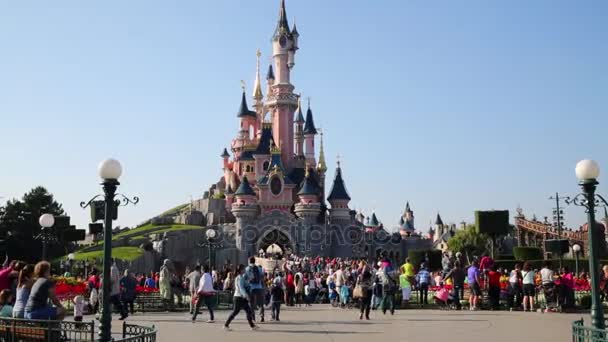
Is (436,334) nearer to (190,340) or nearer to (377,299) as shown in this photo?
(190,340)

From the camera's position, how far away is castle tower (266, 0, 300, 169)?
70688 mm

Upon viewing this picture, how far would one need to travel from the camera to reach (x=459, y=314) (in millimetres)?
16984

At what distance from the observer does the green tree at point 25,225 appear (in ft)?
184

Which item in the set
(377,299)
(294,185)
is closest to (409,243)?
(294,185)

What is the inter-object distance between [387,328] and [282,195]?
171ft

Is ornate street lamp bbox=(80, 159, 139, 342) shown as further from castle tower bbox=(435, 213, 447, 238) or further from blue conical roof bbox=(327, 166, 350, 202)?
Answer: castle tower bbox=(435, 213, 447, 238)

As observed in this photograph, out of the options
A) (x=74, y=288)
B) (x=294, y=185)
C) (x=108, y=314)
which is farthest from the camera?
(x=294, y=185)

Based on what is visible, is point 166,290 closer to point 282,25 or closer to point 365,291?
point 365,291

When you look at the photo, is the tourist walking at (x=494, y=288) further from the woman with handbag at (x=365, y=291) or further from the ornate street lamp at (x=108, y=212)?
the ornate street lamp at (x=108, y=212)

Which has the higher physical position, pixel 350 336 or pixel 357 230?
pixel 357 230

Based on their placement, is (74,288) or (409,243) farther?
(409,243)

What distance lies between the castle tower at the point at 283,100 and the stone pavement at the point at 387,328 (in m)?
53.7

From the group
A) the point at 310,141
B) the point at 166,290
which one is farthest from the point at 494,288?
the point at 310,141

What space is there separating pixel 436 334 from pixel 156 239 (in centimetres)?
5311
